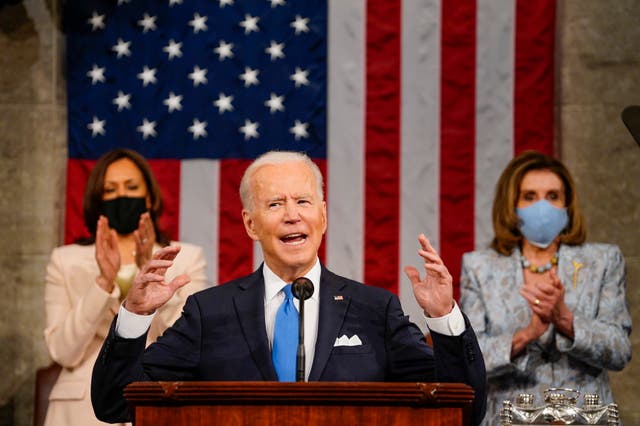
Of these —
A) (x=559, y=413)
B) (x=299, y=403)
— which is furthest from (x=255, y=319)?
(x=559, y=413)

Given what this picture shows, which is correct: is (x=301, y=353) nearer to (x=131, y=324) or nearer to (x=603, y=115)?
(x=131, y=324)

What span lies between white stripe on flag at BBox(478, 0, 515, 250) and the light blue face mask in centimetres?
122

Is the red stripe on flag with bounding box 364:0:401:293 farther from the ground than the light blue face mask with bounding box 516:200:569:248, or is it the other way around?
the red stripe on flag with bounding box 364:0:401:293

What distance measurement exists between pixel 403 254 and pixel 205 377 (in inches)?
120

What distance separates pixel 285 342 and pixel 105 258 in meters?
1.94

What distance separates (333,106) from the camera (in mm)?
6367

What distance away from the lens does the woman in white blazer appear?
201 inches

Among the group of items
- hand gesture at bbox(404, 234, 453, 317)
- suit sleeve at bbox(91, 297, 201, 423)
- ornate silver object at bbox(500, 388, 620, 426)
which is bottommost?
ornate silver object at bbox(500, 388, 620, 426)

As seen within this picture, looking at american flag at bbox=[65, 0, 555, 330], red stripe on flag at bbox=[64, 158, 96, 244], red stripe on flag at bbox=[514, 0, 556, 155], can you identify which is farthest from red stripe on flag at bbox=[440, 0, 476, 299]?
red stripe on flag at bbox=[64, 158, 96, 244]

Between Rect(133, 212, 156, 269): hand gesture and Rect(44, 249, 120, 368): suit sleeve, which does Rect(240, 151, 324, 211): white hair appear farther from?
Rect(133, 212, 156, 269): hand gesture

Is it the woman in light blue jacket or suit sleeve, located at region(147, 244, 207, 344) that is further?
suit sleeve, located at region(147, 244, 207, 344)

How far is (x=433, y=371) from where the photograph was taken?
3307 millimetres

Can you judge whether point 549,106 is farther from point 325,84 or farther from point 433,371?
point 433,371

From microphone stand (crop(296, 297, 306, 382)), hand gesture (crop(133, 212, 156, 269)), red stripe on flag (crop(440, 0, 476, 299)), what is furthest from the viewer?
red stripe on flag (crop(440, 0, 476, 299))
